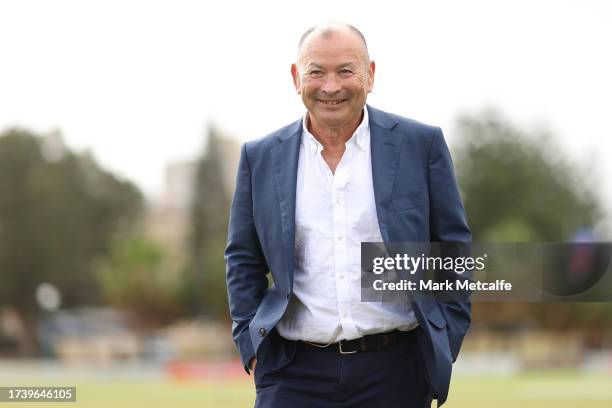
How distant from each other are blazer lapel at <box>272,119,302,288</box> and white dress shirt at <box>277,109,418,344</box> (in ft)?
0.12

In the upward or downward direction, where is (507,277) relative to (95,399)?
upward

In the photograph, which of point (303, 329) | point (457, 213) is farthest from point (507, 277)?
point (303, 329)

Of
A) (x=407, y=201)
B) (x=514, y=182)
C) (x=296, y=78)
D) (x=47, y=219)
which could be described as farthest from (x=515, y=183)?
(x=407, y=201)

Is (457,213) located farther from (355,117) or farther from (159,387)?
(159,387)

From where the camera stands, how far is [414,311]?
356 centimetres

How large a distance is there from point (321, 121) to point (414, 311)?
2.47 ft

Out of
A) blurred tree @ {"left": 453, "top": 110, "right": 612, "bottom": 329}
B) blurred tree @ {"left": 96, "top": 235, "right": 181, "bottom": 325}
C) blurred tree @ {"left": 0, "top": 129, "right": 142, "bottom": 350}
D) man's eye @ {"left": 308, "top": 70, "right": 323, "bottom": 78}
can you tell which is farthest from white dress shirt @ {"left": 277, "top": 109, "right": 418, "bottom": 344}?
blurred tree @ {"left": 453, "top": 110, "right": 612, "bottom": 329}

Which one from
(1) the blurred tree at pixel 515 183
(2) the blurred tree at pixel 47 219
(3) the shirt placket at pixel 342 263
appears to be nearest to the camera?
(3) the shirt placket at pixel 342 263

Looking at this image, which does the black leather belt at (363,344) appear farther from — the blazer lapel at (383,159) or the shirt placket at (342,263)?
the blazer lapel at (383,159)

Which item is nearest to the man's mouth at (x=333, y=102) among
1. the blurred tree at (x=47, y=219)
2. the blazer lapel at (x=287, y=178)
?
the blazer lapel at (x=287, y=178)

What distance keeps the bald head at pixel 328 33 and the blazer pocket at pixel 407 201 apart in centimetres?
51

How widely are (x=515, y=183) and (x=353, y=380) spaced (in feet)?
206

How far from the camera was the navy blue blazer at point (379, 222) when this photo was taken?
11.7 ft

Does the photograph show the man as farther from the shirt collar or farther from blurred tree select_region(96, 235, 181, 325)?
blurred tree select_region(96, 235, 181, 325)
